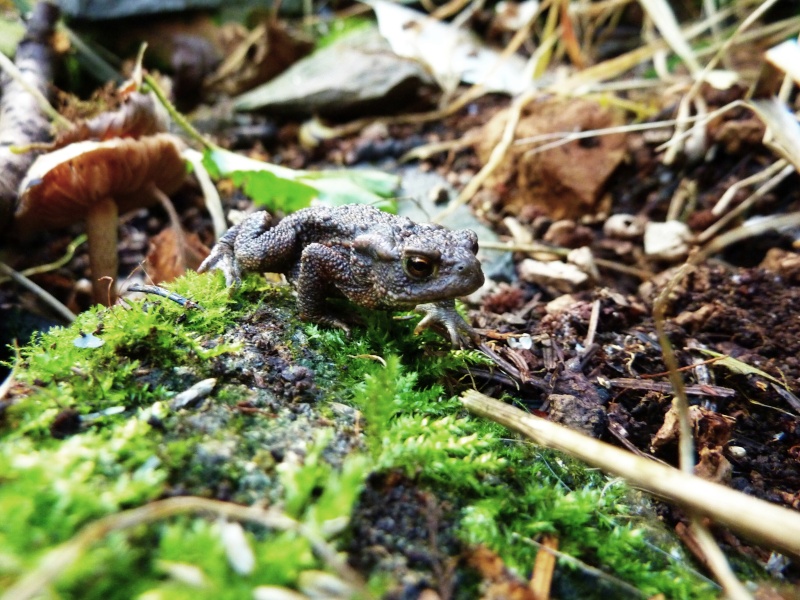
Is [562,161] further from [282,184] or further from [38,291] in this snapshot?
[38,291]

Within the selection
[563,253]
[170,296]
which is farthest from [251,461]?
[563,253]

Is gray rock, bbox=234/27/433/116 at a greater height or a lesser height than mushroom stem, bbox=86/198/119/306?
greater

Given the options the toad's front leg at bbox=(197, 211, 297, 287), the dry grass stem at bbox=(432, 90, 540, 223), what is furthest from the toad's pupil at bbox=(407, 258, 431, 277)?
the dry grass stem at bbox=(432, 90, 540, 223)

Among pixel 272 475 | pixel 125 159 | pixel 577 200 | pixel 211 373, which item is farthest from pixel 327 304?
pixel 577 200

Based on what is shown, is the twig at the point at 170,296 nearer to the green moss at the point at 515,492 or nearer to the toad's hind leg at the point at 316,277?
the toad's hind leg at the point at 316,277

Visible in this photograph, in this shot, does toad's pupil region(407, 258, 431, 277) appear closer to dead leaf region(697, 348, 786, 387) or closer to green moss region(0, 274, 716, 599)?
green moss region(0, 274, 716, 599)

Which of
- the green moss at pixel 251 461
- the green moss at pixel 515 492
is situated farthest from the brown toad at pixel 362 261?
the green moss at pixel 515 492

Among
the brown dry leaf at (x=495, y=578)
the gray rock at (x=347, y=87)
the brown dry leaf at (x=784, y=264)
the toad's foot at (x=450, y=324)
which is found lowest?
the brown dry leaf at (x=784, y=264)

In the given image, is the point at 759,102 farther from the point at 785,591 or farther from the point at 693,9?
the point at 693,9
